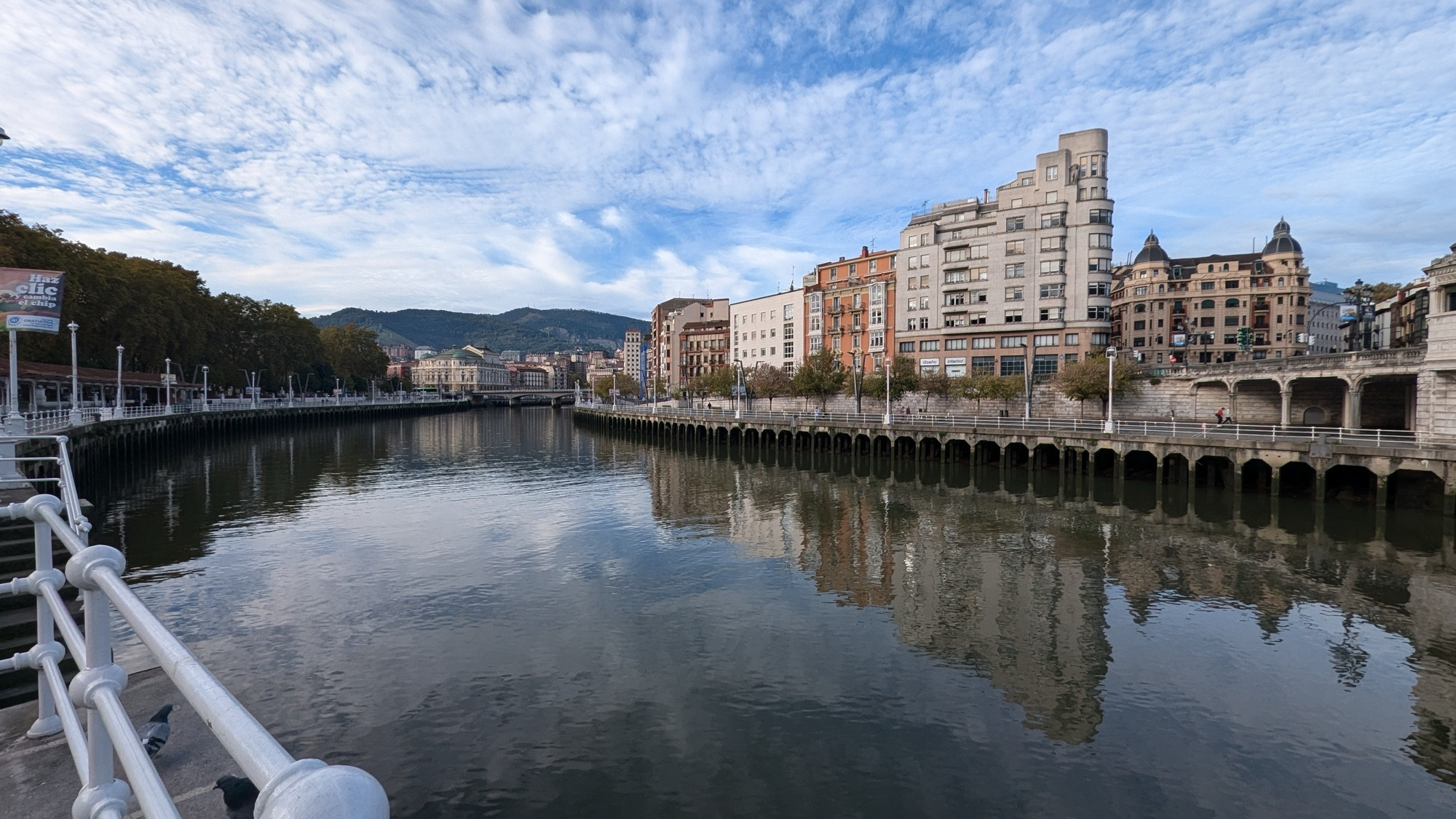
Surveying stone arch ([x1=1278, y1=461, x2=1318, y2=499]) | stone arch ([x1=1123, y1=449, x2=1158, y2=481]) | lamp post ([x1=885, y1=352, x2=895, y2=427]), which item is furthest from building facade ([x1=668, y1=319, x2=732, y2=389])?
stone arch ([x1=1278, y1=461, x2=1318, y2=499])

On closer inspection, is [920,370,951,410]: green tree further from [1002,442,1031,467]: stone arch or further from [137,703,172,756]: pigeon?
[137,703,172,756]: pigeon

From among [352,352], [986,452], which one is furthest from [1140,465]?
[352,352]

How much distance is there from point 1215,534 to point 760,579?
19412 millimetres

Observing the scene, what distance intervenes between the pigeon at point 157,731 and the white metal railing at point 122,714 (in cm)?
259

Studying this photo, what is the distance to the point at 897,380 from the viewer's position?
237 ft

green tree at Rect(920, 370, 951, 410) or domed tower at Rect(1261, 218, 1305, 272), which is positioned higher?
domed tower at Rect(1261, 218, 1305, 272)

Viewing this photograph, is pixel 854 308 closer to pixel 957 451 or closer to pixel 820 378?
pixel 820 378

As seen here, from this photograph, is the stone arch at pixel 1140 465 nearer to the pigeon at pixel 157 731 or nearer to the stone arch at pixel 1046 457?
the stone arch at pixel 1046 457

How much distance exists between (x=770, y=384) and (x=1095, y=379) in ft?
131

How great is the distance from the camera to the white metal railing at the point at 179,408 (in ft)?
145

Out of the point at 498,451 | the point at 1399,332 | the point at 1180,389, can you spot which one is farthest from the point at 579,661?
the point at 1399,332

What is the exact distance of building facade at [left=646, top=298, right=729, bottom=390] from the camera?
14750 centimetres

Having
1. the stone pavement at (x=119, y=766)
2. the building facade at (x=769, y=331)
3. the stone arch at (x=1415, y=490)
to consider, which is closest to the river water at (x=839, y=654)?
the stone arch at (x=1415, y=490)

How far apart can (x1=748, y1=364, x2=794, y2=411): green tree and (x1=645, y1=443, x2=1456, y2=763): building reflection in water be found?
147 feet
